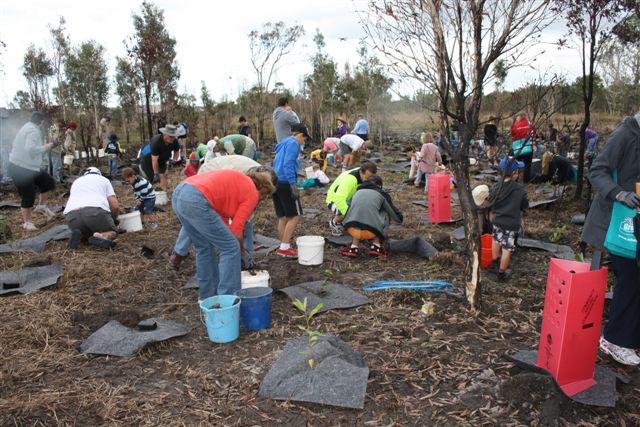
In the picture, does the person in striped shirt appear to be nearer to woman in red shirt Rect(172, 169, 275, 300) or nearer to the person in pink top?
woman in red shirt Rect(172, 169, 275, 300)

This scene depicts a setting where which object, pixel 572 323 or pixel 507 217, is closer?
pixel 572 323

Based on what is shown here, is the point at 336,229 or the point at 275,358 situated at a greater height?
the point at 336,229

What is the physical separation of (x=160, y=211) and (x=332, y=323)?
474 cm

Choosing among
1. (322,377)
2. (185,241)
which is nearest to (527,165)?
(185,241)

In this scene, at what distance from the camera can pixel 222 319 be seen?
3.11 metres

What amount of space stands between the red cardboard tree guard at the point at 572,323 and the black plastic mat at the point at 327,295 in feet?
5.11

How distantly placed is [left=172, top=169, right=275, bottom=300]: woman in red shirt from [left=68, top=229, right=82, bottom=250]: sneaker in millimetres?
2547

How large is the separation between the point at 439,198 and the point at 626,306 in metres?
3.87

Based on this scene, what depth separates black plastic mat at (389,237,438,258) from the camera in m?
4.96

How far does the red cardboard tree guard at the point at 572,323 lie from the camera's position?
2.26 metres

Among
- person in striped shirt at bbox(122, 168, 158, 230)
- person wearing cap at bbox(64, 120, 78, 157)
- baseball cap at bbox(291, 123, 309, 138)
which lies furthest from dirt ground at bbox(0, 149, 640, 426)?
person wearing cap at bbox(64, 120, 78, 157)

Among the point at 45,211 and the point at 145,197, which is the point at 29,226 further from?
the point at 145,197

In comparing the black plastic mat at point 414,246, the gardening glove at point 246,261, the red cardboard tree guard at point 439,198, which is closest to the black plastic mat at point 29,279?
the gardening glove at point 246,261

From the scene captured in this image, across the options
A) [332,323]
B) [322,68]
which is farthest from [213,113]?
[332,323]
